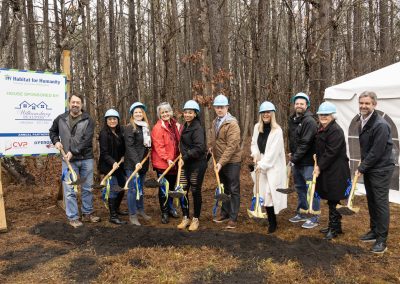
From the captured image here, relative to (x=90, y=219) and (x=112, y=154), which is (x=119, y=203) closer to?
(x=90, y=219)

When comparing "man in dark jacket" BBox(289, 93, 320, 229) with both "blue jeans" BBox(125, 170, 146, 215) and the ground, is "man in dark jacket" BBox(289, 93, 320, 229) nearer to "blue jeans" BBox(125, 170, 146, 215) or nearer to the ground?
the ground

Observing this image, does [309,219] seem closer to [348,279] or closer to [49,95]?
[348,279]

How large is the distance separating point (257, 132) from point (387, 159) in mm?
1769

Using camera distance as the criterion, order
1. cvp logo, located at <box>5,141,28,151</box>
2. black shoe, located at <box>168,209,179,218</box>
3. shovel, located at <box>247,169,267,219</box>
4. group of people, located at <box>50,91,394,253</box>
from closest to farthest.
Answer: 1. group of people, located at <box>50,91,394,253</box>
2. shovel, located at <box>247,169,267,219</box>
3. cvp logo, located at <box>5,141,28,151</box>
4. black shoe, located at <box>168,209,179,218</box>

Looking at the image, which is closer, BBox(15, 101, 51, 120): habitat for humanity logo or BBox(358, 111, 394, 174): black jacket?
BBox(358, 111, 394, 174): black jacket

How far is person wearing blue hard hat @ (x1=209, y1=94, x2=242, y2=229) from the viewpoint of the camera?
5527mm

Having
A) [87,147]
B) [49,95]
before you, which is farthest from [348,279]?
[49,95]

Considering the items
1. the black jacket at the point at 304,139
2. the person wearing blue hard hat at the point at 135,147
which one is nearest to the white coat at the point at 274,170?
the black jacket at the point at 304,139

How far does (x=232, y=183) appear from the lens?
18.8ft

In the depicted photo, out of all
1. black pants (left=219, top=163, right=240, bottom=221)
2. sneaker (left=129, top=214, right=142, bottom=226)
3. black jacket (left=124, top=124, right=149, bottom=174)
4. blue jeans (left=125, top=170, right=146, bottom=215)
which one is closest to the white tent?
black pants (left=219, top=163, right=240, bottom=221)

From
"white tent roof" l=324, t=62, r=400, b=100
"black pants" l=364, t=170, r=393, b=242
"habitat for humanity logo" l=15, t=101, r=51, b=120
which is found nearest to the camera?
"black pants" l=364, t=170, r=393, b=242

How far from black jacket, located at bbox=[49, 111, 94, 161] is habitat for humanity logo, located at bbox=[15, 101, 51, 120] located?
0.49 metres

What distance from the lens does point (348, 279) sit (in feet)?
12.9

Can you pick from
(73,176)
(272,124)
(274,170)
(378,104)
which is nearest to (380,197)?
(274,170)
